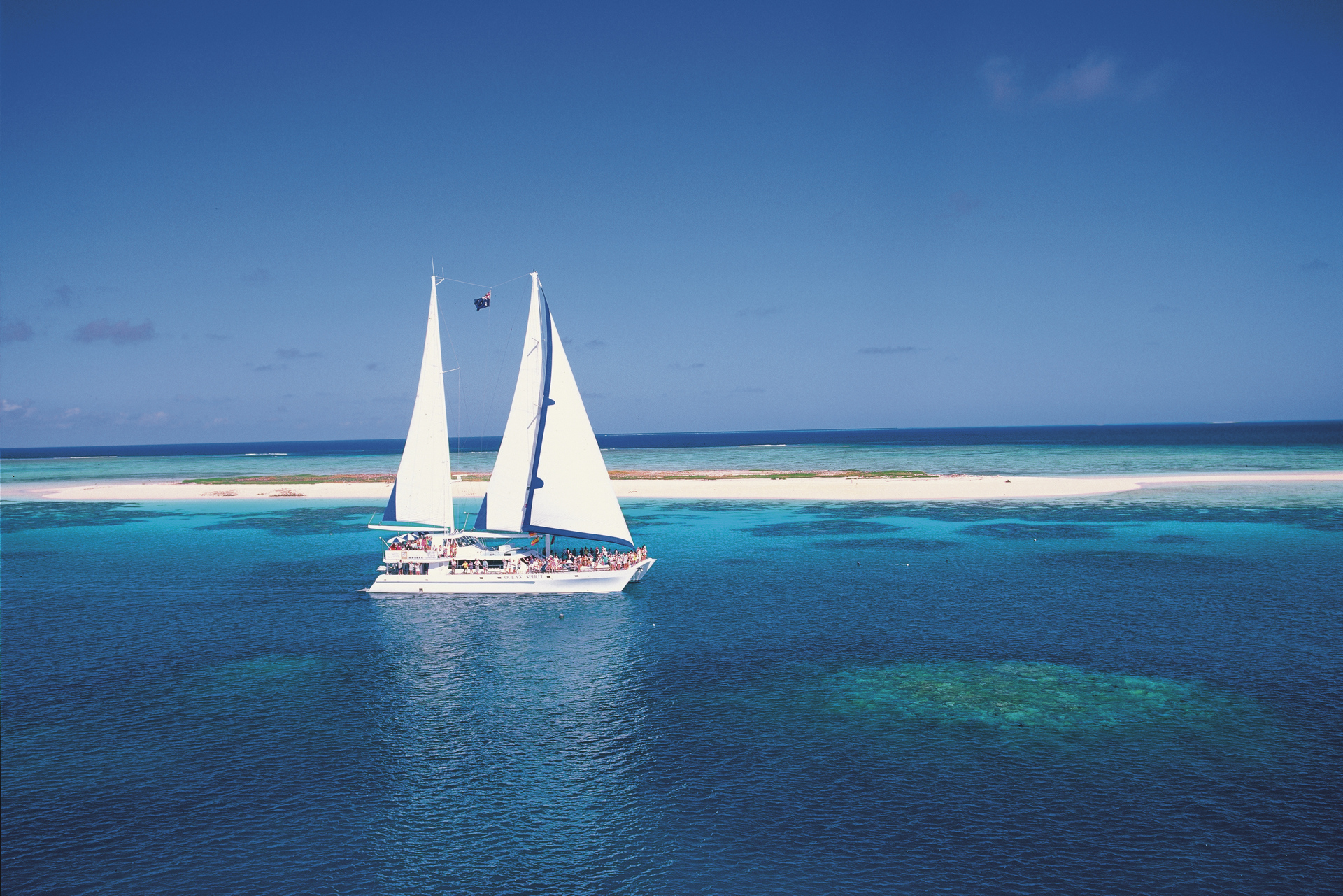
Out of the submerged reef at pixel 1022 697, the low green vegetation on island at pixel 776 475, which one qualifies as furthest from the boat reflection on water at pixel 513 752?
the low green vegetation on island at pixel 776 475

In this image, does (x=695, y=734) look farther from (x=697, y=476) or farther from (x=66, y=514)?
(x=66, y=514)

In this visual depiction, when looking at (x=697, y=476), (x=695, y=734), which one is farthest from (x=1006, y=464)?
(x=695, y=734)

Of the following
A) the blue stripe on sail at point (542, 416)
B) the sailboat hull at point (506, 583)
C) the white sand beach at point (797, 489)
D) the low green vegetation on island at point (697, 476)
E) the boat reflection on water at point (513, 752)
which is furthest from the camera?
the low green vegetation on island at point (697, 476)

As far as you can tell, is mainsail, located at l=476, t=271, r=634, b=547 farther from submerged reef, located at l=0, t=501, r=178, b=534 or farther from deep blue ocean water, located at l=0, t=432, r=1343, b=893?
submerged reef, located at l=0, t=501, r=178, b=534

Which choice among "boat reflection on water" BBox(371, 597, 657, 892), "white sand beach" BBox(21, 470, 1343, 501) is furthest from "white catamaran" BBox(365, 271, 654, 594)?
"white sand beach" BBox(21, 470, 1343, 501)

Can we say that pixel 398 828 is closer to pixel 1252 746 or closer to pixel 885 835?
pixel 885 835

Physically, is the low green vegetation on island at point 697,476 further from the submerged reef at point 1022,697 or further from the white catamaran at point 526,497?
the submerged reef at point 1022,697
